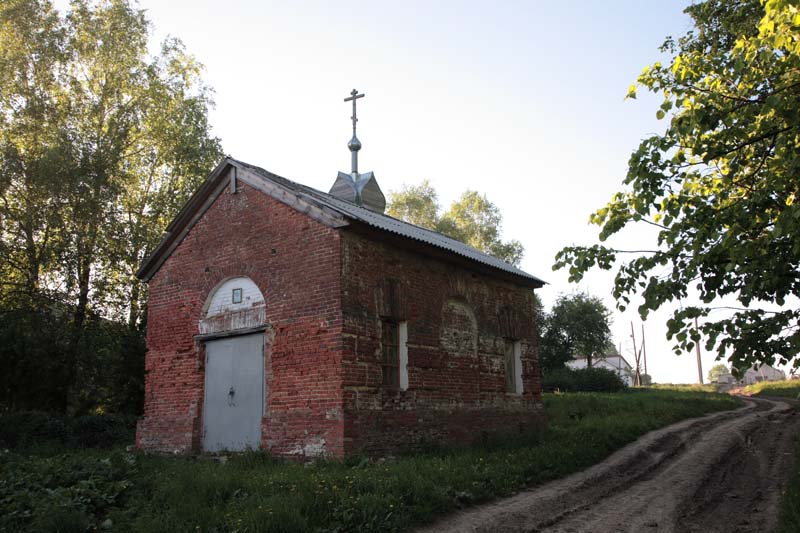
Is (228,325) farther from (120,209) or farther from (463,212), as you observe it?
(463,212)

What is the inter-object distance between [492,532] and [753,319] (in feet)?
11.9

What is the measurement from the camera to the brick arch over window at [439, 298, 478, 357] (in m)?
13.0

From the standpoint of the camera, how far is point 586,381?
32781 mm

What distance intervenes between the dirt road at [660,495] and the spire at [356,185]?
34.5 ft

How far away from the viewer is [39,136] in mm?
20484

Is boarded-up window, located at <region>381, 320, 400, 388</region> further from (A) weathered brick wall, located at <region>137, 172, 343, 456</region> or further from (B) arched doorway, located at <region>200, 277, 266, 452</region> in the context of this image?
(B) arched doorway, located at <region>200, 277, 266, 452</region>

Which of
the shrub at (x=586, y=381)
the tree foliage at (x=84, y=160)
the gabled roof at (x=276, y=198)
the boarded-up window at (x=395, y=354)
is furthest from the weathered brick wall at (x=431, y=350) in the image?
the shrub at (x=586, y=381)

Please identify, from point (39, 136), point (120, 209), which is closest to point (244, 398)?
point (120, 209)

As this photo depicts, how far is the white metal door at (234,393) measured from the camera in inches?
452

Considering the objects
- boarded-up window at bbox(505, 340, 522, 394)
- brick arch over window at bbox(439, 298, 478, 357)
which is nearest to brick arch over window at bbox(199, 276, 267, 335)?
brick arch over window at bbox(439, 298, 478, 357)

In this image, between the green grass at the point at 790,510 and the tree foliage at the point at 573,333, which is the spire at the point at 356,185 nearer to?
the green grass at the point at 790,510

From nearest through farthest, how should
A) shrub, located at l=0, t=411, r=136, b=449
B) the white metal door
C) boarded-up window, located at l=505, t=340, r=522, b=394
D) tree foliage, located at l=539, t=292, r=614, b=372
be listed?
the white metal door
boarded-up window, located at l=505, t=340, r=522, b=394
shrub, located at l=0, t=411, r=136, b=449
tree foliage, located at l=539, t=292, r=614, b=372

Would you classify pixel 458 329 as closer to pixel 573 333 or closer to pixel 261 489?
pixel 261 489

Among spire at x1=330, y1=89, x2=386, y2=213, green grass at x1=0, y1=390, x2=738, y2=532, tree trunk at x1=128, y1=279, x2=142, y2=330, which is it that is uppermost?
spire at x1=330, y1=89, x2=386, y2=213
